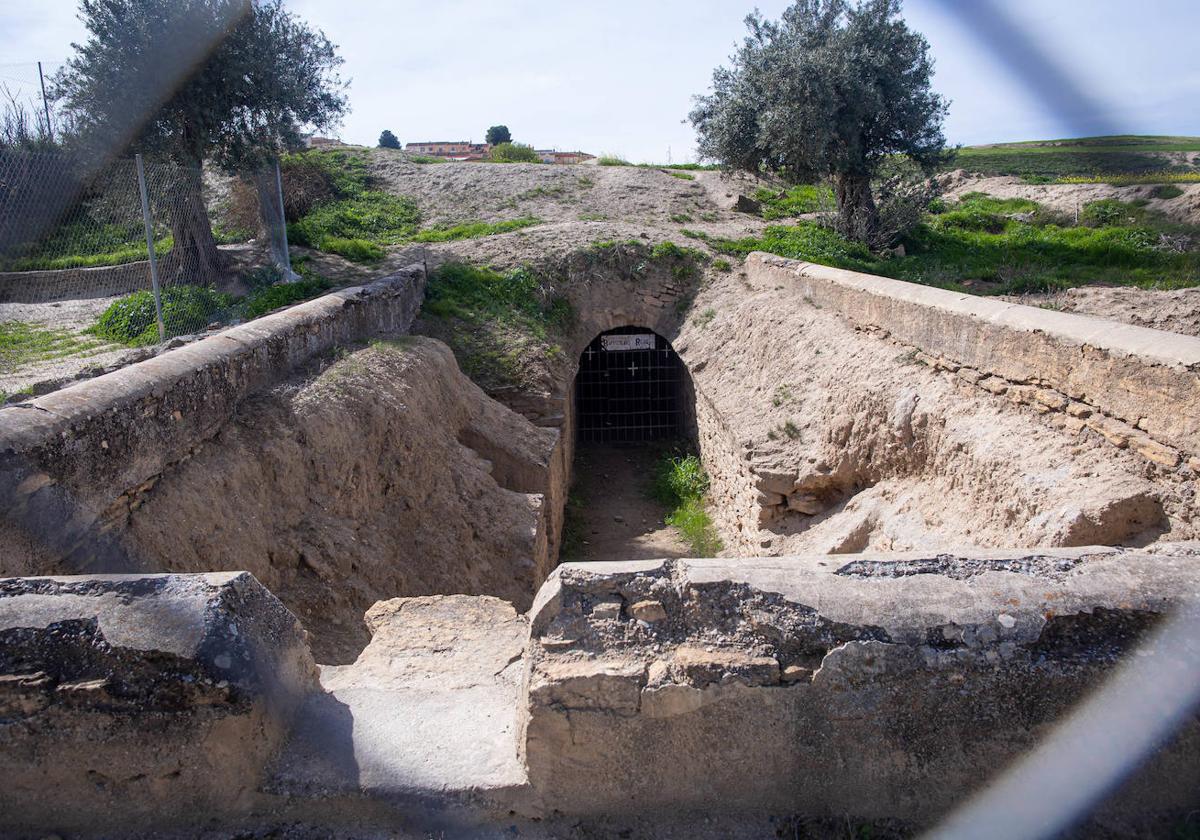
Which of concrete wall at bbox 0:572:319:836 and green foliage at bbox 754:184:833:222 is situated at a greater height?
green foliage at bbox 754:184:833:222

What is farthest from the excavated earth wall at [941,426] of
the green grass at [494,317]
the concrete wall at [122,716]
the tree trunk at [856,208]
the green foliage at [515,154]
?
the green foliage at [515,154]

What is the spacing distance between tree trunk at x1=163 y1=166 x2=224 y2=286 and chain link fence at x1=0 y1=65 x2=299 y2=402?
19 mm

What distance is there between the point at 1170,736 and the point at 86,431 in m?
4.39

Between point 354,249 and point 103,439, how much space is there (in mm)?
10409

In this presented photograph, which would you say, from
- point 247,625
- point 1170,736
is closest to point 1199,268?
point 1170,736

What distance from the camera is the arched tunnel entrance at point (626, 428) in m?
10.3

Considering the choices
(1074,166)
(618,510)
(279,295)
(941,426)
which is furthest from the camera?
(1074,166)

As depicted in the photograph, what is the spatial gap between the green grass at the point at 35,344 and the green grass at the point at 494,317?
4294 millimetres

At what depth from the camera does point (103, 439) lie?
3732mm

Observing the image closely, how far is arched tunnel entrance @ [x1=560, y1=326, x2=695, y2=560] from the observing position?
10312 mm

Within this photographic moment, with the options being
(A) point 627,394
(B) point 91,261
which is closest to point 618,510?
(A) point 627,394

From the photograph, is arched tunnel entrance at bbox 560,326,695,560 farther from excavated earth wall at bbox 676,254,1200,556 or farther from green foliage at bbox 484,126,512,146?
green foliage at bbox 484,126,512,146

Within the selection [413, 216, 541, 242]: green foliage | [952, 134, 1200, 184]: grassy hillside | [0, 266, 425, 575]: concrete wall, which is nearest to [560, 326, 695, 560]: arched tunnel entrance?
[413, 216, 541, 242]: green foliage

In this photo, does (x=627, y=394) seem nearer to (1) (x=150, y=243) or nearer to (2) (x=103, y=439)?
(1) (x=150, y=243)
